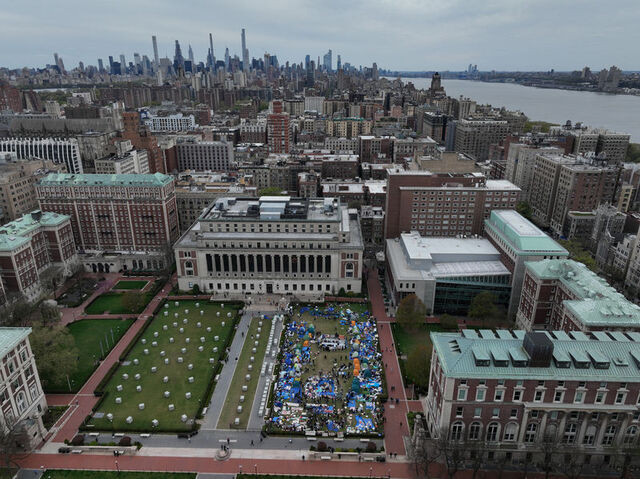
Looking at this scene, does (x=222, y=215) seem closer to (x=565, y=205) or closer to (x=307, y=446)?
(x=307, y=446)

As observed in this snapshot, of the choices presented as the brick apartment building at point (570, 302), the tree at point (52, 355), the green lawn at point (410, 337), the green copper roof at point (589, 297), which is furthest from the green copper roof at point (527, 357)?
the tree at point (52, 355)

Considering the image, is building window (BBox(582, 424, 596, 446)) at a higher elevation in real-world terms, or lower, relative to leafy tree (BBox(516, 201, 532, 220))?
lower

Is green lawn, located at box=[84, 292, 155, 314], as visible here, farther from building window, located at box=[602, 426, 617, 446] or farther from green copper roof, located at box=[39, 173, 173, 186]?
building window, located at box=[602, 426, 617, 446]

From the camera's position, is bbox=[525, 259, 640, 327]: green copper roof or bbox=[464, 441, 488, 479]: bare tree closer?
bbox=[464, 441, 488, 479]: bare tree

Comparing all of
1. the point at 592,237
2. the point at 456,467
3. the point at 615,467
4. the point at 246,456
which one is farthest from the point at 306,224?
the point at 592,237

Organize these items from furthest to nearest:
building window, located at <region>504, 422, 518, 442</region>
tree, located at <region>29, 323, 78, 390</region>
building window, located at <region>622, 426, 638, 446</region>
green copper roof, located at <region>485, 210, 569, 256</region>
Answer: green copper roof, located at <region>485, 210, 569, 256</region> → tree, located at <region>29, 323, 78, 390</region> → building window, located at <region>504, 422, 518, 442</region> → building window, located at <region>622, 426, 638, 446</region>

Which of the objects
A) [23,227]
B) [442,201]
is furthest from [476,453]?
[23,227]

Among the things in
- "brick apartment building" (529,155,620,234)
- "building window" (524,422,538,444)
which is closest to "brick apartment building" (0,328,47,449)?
"building window" (524,422,538,444)

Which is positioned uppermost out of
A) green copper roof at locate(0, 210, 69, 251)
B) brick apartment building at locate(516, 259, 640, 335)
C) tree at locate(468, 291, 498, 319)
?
green copper roof at locate(0, 210, 69, 251)
